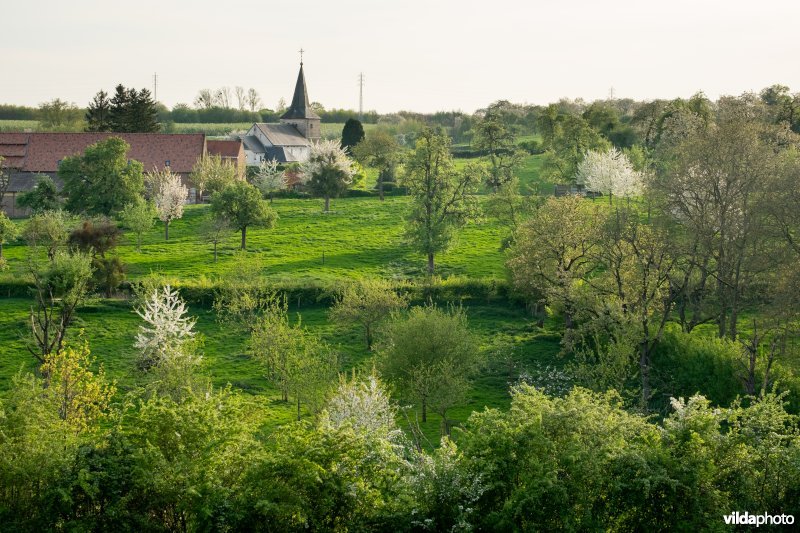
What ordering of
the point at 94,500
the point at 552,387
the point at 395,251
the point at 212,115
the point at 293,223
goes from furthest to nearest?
the point at 212,115 < the point at 293,223 < the point at 395,251 < the point at 552,387 < the point at 94,500

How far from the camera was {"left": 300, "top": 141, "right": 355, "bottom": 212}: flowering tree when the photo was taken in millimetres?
75375

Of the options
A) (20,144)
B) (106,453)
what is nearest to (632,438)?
(106,453)

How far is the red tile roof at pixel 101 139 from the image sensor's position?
85125 mm

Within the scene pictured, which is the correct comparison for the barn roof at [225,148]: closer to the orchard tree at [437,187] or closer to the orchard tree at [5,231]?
the orchard tree at [5,231]

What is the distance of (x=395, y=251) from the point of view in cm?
6241

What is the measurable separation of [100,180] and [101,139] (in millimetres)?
21447

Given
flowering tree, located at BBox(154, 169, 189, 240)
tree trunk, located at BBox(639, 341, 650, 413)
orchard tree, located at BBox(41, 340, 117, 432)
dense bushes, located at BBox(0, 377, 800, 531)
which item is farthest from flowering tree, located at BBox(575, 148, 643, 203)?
dense bushes, located at BBox(0, 377, 800, 531)

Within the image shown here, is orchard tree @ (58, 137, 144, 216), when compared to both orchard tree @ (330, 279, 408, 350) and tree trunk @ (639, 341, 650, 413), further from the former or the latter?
tree trunk @ (639, 341, 650, 413)

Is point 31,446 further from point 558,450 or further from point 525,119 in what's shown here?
point 525,119

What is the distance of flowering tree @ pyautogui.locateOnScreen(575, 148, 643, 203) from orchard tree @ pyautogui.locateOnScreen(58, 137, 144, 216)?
36.7 metres

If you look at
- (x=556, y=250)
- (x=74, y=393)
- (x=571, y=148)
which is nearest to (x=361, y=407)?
(x=74, y=393)

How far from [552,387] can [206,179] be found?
164ft

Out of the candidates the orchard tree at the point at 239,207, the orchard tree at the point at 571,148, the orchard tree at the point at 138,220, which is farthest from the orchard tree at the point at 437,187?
the orchard tree at the point at 571,148

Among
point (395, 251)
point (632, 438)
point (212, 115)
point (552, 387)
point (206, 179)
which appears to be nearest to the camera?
point (632, 438)
